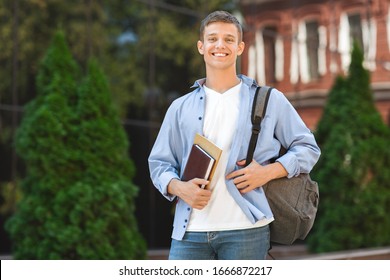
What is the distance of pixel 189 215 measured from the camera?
2.29 metres

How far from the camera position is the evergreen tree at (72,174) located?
7855 mm

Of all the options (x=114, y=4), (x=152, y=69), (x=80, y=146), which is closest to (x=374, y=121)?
(x=152, y=69)

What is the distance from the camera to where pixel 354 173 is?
1110cm

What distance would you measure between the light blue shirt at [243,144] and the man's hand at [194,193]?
0.07 metres

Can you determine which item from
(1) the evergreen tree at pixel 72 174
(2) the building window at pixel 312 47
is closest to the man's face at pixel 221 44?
(1) the evergreen tree at pixel 72 174

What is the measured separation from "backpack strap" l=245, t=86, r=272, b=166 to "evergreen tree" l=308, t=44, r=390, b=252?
8933 millimetres

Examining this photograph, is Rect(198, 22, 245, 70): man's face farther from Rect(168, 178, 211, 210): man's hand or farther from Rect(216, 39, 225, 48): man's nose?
Rect(168, 178, 211, 210): man's hand

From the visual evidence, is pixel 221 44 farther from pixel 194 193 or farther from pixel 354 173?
pixel 354 173

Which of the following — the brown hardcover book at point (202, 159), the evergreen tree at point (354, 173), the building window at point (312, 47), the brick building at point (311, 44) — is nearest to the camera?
the brown hardcover book at point (202, 159)

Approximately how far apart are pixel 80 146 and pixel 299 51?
6.17 meters

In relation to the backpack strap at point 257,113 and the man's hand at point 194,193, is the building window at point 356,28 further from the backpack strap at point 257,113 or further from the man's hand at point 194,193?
the man's hand at point 194,193

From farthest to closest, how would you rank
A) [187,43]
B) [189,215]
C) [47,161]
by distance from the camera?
[187,43], [47,161], [189,215]

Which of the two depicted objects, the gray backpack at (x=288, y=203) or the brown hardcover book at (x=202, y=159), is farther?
the gray backpack at (x=288, y=203)
